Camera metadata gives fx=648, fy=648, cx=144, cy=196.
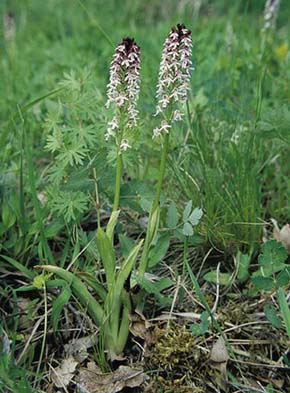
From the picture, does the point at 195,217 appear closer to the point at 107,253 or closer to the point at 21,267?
the point at 107,253

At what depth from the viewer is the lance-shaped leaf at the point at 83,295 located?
1840 mm

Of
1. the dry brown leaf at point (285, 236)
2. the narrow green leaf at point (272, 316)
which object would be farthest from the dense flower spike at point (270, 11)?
the narrow green leaf at point (272, 316)

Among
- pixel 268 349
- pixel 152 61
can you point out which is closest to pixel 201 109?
pixel 152 61

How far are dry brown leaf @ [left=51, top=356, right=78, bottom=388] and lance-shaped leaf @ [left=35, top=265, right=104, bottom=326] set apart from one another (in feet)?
0.47

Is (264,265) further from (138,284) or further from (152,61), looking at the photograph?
(152,61)

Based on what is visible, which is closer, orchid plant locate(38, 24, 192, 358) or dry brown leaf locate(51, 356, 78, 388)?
orchid plant locate(38, 24, 192, 358)

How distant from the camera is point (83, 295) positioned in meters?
1.87

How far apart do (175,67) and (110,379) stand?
2.93 feet

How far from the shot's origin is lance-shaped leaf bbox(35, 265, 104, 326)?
72.4 inches

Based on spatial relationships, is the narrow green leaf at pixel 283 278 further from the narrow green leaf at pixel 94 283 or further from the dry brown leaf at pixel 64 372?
the dry brown leaf at pixel 64 372

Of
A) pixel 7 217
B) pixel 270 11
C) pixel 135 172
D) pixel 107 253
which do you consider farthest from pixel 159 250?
pixel 270 11

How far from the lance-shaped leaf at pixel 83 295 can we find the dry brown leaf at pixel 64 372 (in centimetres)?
14

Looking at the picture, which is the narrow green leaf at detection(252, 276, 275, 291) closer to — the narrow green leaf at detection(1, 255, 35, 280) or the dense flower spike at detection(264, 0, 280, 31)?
the narrow green leaf at detection(1, 255, 35, 280)

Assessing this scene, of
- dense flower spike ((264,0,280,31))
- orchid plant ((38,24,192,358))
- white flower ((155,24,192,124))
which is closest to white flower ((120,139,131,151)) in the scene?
orchid plant ((38,24,192,358))
